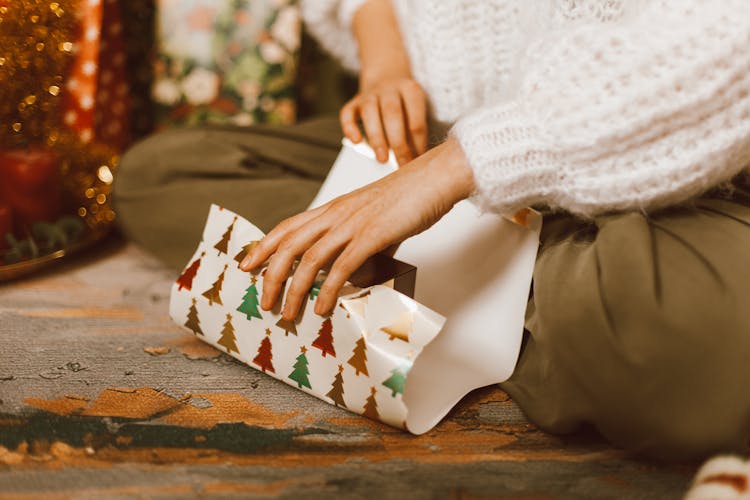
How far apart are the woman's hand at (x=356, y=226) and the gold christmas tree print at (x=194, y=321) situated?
12 centimetres

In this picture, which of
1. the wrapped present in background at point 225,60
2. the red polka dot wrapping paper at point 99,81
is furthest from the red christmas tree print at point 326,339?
the wrapped present in background at point 225,60

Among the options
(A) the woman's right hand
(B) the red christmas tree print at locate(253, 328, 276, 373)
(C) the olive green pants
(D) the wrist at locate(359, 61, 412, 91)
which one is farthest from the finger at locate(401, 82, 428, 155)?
(B) the red christmas tree print at locate(253, 328, 276, 373)

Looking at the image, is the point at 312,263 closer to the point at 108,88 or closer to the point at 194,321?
the point at 194,321

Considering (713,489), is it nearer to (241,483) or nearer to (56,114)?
(241,483)

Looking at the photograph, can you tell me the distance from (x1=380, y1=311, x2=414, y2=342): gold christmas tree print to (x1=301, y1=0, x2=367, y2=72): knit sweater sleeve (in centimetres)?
64

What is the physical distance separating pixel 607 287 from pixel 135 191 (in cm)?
71

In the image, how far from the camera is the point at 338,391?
25.5 inches

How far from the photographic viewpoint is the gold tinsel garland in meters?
0.91

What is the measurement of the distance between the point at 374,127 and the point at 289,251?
0.26m

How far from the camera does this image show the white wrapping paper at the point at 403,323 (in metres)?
0.60

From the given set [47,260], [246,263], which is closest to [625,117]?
[246,263]

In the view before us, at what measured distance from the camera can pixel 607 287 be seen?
0.57 meters

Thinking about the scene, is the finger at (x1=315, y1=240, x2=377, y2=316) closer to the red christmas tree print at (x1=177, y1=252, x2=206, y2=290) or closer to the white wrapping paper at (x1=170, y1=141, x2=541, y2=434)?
the white wrapping paper at (x1=170, y1=141, x2=541, y2=434)

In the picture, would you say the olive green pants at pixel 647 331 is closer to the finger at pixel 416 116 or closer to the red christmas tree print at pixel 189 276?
the finger at pixel 416 116
